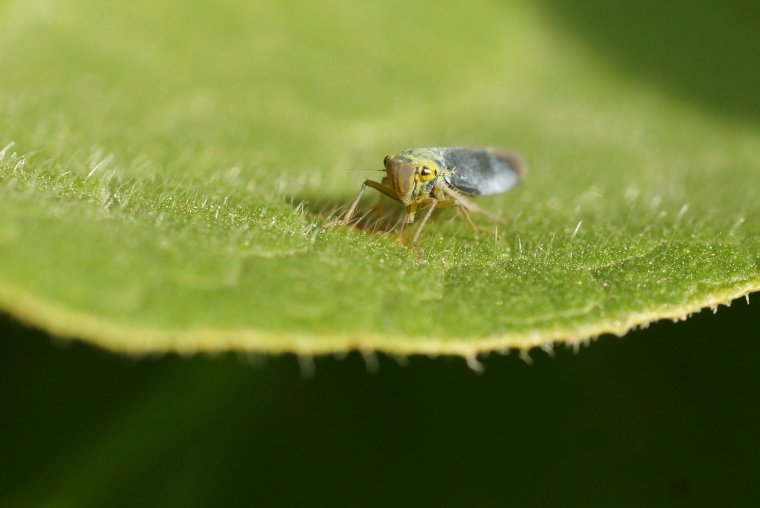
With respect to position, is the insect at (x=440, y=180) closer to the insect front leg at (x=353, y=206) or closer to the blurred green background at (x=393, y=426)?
the insect front leg at (x=353, y=206)

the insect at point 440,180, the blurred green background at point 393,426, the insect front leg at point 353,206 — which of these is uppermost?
the insect at point 440,180

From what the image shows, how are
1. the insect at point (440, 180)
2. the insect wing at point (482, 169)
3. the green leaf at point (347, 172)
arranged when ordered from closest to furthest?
1. the green leaf at point (347, 172)
2. the insect at point (440, 180)
3. the insect wing at point (482, 169)

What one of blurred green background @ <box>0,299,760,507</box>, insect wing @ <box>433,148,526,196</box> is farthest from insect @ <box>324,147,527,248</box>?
blurred green background @ <box>0,299,760,507</box>

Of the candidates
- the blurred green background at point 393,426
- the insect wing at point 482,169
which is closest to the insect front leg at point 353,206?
the insect wing at point 482,169

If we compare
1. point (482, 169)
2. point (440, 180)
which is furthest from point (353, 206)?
point (482, 169)

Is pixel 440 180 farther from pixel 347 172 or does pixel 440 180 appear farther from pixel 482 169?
pixel 347 172

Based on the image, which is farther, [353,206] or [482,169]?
[482,169]
